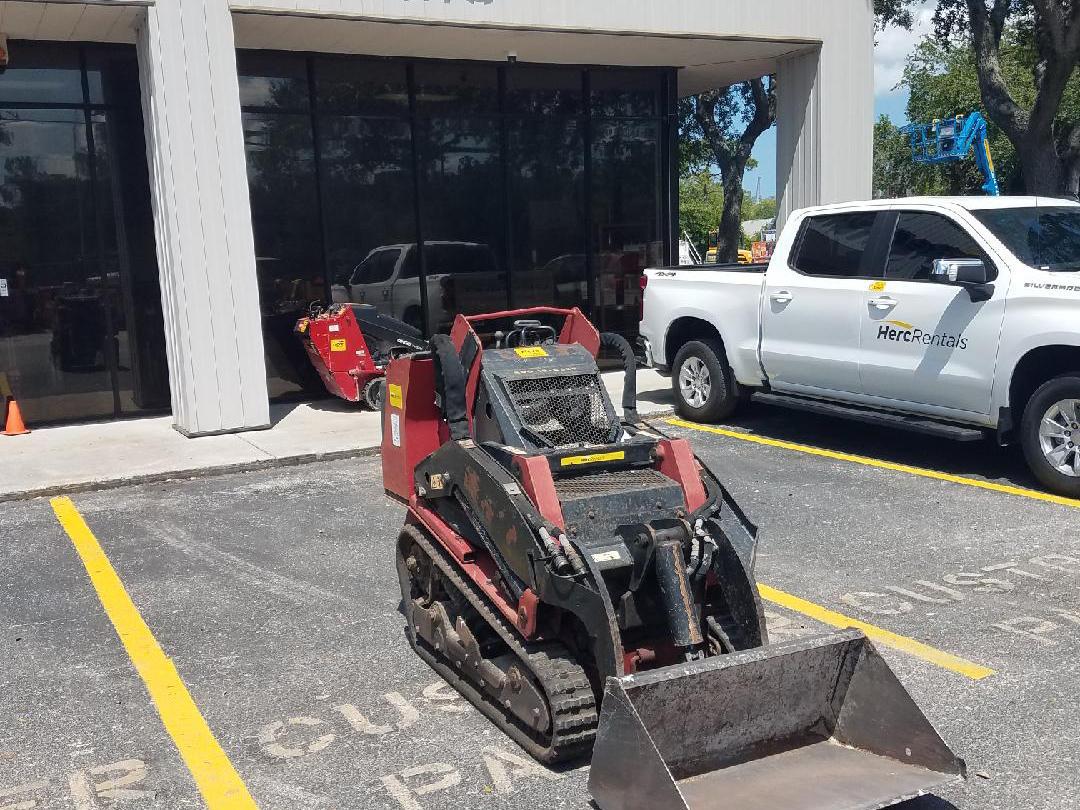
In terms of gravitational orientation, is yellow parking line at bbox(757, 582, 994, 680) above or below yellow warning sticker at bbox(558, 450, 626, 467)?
below

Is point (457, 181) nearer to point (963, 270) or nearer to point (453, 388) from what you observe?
point (963, 270)

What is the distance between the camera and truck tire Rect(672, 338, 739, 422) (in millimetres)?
10406

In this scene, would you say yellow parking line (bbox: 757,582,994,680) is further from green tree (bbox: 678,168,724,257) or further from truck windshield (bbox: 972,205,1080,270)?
green tree (bbox: 678,168,724,257)

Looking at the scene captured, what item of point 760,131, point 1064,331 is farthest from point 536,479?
point 760,131

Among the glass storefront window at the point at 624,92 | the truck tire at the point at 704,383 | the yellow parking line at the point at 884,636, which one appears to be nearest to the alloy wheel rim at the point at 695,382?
the truck tire at the point at 704,383

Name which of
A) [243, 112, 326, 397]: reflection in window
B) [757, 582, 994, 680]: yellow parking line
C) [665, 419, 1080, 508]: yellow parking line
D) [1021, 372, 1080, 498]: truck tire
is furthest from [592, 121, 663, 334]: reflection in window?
[757, 582, 994, 680]: yellow parking line

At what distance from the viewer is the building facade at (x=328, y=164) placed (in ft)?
33.8

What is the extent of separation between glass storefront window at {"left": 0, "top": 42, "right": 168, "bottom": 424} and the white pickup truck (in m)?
6.09

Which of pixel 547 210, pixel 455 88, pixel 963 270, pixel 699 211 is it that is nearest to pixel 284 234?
pixel 455 88

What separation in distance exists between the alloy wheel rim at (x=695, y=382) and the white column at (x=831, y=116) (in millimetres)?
3919

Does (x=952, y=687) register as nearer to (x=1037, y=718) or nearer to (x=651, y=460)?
(x=1037, y=718)

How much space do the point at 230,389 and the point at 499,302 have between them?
162 inches

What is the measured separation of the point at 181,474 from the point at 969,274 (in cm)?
648

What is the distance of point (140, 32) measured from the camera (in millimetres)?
10273
